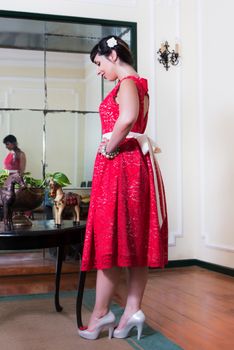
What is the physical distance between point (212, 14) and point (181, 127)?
1.05 metres

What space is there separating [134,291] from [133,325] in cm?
15

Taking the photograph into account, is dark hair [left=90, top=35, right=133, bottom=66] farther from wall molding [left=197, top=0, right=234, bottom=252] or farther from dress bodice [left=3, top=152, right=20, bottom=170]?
dress bodice [left=3, top=152, right=20, bottom=170]

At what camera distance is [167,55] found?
4156mm

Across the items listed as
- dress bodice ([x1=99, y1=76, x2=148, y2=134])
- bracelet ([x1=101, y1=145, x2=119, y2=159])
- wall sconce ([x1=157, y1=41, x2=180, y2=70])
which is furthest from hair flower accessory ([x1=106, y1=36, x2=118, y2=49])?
wall sconce ([x1=157, y1=41, x2=180, y2=70])

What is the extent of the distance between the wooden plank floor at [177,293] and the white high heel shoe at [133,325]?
6.6 inches

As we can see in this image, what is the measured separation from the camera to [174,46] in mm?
4191

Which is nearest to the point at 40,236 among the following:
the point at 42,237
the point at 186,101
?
the point at 42,237

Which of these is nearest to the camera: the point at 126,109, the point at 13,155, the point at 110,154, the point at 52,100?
the point at 126,109

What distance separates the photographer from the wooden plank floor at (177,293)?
2143 millimetres

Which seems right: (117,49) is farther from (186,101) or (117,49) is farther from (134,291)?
(186,101)

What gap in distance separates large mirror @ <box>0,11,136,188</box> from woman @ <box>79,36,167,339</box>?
7.56 feet

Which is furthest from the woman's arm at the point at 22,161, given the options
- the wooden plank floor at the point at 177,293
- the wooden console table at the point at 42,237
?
the wooden console table at the point at 42,237

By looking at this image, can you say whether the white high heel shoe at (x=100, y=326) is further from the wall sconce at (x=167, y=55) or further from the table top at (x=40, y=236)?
the wall sconce at (x=167, y=55)

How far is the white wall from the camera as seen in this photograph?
12.9ft
